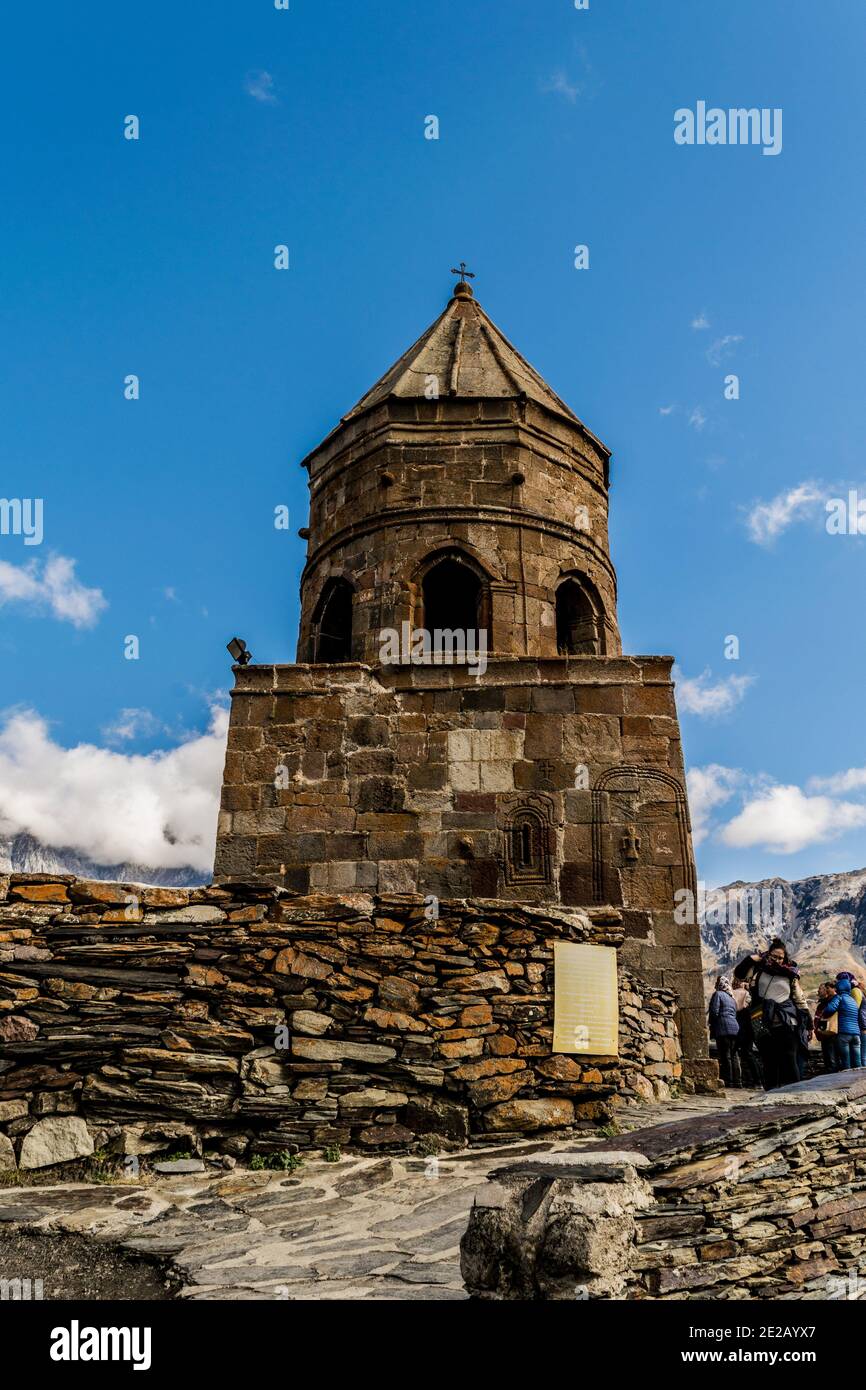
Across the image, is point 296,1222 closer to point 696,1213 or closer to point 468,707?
point 696,1213

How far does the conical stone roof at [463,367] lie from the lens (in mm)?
11742

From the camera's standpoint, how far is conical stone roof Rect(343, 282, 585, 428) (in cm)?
1174

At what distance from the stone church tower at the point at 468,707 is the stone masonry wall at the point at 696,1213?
3483 millimetres

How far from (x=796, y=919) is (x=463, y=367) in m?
67.9

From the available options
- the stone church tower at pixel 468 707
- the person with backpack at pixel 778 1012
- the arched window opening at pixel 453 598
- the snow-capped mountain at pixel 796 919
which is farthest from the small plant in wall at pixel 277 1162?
the snow-capped mountain at pixel 796 919

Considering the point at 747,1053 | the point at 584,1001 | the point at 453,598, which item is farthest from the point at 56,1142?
the point at 453,598

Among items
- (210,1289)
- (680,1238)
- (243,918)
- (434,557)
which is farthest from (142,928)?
(434,557)

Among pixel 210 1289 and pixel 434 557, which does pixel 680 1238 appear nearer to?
pixel 210 1289

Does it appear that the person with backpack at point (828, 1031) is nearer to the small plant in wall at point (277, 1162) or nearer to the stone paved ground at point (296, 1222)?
the stone paved ground at point (296, 1222)

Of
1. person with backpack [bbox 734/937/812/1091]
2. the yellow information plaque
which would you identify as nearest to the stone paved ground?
the yellow information plaque

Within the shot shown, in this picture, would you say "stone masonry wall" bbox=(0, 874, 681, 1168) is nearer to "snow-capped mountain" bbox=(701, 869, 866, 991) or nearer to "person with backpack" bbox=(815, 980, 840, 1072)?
"person with backpack" bbox=(815, 980, 840, 1072)

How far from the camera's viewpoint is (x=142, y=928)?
5.63 metres

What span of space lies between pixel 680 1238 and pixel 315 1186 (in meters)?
2.17

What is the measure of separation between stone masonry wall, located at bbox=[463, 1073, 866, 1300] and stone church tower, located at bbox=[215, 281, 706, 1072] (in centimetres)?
348
